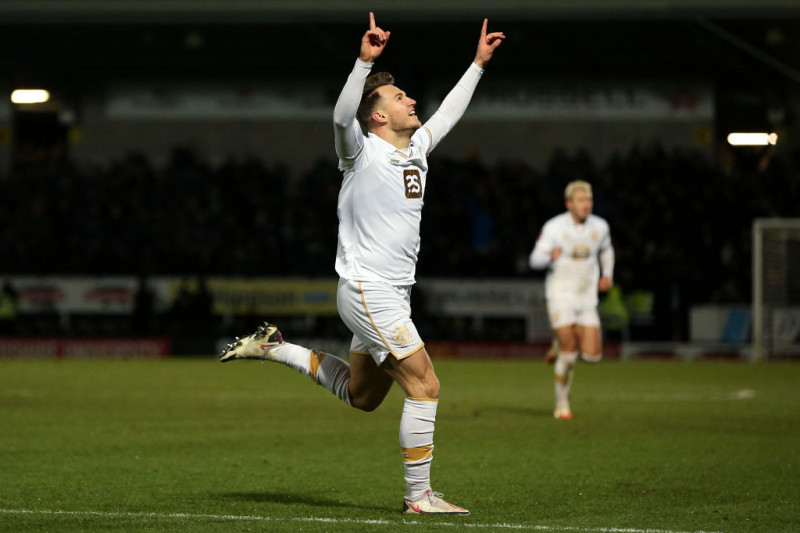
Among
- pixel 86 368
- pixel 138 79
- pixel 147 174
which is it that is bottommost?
pixel 86 368

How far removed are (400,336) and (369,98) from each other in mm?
1319

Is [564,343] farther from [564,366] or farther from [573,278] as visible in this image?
[573,278]

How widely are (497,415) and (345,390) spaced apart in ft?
20.4

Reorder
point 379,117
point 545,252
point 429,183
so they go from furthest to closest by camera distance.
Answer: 1. point 429,183
2. point 545,252
3. point 379,117

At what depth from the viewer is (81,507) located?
6930 millimetres

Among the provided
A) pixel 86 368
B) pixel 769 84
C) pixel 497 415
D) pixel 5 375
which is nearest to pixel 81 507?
pixel 497 415

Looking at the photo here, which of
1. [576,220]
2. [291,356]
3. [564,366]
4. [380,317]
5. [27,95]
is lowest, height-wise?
[564,366]

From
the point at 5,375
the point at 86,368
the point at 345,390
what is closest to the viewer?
the point at 345,390

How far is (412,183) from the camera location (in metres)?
6.72

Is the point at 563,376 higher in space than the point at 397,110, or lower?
lower

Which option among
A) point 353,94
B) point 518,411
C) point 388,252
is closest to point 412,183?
point 388,252

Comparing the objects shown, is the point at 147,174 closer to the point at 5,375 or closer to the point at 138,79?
the point at 138,79

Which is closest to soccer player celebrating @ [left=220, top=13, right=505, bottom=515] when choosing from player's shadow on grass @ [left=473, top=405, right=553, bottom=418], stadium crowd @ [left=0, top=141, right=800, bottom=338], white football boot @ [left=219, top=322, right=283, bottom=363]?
white football boot @ [left=219, top=322, right=283, bottom=363]

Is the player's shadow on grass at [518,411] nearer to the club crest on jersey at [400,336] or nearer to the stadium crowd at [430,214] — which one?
the club crest on jersey at [400,336]
